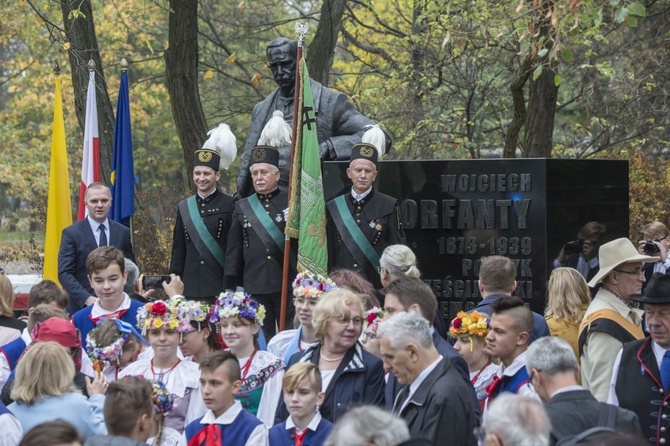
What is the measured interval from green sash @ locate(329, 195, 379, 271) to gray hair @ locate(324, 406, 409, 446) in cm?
563

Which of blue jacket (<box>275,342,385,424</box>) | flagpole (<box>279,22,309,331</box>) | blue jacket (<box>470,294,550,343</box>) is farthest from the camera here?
flagpole (<box>279,22,309,331</box>)

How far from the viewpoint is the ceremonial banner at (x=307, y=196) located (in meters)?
9.38

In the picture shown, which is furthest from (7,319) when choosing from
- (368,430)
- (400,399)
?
(368,430)

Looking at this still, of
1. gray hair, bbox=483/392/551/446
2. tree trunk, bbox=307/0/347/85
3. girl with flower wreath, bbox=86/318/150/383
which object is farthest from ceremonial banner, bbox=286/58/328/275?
tree trunk, bbox=307/0/347/85

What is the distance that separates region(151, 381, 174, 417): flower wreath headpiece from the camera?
6.14 meters

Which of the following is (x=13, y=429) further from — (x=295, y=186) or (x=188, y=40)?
(x=188, y=40)

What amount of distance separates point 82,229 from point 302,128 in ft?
7.17

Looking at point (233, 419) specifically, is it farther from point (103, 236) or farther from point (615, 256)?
point (103, 236)

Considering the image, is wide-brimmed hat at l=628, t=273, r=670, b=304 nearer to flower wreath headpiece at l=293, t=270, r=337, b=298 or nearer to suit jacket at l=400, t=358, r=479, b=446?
suit jacket at l=400, t=358, r=479, b=446

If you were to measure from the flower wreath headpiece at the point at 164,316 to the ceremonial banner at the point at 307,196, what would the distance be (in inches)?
90.4

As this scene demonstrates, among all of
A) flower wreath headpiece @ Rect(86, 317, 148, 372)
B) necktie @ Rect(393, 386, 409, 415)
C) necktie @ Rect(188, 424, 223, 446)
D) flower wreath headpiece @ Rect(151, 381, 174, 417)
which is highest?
flower wreath headpiece @ Rect(86, 317, 148, 372)

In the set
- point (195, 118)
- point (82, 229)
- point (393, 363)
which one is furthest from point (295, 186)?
point (195, 118)

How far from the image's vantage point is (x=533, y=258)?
1004 centimetres

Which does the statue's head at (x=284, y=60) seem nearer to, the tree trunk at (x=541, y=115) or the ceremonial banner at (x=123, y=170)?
the ceremonial banner at (x=123, y=170)
